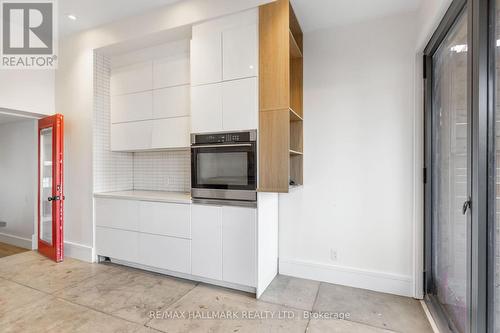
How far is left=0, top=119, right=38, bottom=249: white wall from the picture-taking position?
390cm

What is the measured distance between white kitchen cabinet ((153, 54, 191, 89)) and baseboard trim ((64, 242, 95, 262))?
2294mm

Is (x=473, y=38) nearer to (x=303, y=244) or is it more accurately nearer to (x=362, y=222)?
(x=362, y=222)

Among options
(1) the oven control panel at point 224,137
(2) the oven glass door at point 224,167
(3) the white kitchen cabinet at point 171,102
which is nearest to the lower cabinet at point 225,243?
(2) the oven glass door at point 224,167

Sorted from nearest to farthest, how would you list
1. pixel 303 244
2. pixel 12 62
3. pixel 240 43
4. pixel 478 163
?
pixel 478 163
pixel 240 43
pixel 303 244
pixel 12 62

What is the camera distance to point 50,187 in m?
3.61

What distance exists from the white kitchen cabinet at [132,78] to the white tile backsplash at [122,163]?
0.44ft

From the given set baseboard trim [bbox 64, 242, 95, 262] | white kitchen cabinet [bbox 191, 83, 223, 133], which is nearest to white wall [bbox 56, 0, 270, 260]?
baseboard trim [bbox 64, 242, 95, 262]

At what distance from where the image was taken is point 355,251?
2576 mm

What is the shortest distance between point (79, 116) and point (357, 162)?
140 inches

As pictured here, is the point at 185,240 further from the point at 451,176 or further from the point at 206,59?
the point at 451,176

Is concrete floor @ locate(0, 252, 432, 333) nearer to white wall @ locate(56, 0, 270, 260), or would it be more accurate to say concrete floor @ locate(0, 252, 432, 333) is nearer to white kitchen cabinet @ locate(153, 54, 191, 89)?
white wall @ locate(56, 0, 270, 260)

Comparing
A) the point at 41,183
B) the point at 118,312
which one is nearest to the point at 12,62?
the point at 41,183

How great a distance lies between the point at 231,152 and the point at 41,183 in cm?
319

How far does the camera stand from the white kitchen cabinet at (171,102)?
2.89 meters
